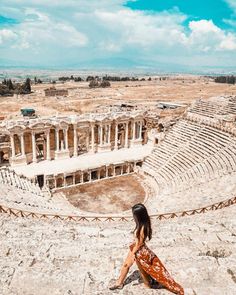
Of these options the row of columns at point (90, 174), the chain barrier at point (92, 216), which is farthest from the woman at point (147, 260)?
the row of columns at point (90, 174)

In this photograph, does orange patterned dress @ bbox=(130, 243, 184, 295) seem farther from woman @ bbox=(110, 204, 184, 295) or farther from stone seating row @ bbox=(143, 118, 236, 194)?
stone seating row @ bbox=(143, 118, 236, 194)

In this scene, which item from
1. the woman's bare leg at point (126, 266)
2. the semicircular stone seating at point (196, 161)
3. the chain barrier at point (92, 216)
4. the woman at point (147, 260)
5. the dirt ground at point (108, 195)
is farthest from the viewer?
the dirt ground at point (108, 195)

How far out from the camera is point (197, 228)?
520 inches

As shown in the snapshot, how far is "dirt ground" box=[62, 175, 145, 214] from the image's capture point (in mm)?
27375

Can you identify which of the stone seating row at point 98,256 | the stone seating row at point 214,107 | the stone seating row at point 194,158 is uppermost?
the stone seating row at point 214,107

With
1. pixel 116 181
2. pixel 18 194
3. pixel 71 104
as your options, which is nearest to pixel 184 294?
pixel 18 194

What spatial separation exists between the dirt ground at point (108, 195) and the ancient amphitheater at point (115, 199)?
0.34 feet

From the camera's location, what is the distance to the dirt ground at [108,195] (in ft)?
89.8

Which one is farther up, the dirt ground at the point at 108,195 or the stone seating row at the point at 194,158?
the stone seating row at the point at 194,158

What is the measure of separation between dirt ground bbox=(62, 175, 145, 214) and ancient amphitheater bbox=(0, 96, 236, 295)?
0.10 metres

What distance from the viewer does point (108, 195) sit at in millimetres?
29922

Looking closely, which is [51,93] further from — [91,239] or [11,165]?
[91,239]

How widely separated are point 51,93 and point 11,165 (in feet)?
241

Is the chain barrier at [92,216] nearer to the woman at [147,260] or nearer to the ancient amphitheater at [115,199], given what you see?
the ancient amphitheater at [115,199]
